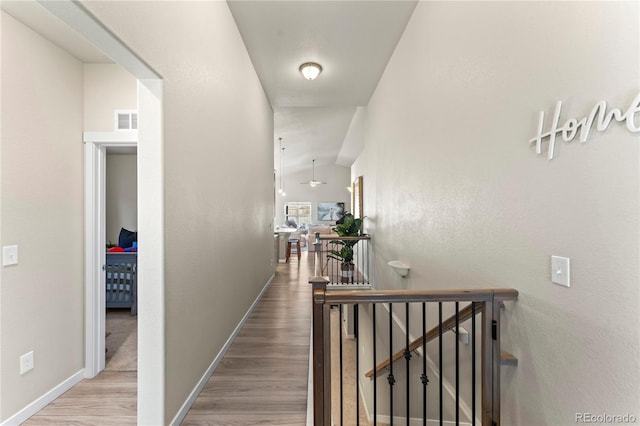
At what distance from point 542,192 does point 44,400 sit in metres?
3.29

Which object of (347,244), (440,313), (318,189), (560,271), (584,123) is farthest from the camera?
(318,189)

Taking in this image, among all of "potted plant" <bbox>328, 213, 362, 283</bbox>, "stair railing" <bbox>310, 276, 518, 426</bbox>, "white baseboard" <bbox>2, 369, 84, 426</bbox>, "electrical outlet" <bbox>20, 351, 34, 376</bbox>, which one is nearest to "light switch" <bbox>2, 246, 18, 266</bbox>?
"electrical outlet" <bbox>20, 351, 34, 376</bbox>

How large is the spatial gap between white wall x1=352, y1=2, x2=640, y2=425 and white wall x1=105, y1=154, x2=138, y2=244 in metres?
4.62

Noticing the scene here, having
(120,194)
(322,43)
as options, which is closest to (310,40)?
(322,43)

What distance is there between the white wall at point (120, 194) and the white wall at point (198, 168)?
250 centimetres

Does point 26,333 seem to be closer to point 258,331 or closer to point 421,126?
point 258,331

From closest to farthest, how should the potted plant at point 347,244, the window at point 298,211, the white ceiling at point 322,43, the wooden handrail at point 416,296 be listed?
the wooden handrail at point 416,296 → the white ceiling at point 322,43 → the potted plant at point 347,244 → the window at point 298,211

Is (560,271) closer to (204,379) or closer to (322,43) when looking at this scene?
(204,379)

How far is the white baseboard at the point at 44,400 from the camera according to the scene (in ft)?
5.76

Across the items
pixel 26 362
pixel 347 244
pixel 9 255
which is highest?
pixel 9 255

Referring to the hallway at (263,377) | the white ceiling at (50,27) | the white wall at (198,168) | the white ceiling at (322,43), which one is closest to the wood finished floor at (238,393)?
the hallway at (263,377)

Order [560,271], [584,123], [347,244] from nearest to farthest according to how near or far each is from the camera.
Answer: [584,123] → [560,271] → [347,244]

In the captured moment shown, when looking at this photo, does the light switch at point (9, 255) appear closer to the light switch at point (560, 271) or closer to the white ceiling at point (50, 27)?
the white ceiling at point (50, 27)

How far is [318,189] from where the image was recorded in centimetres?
1282
